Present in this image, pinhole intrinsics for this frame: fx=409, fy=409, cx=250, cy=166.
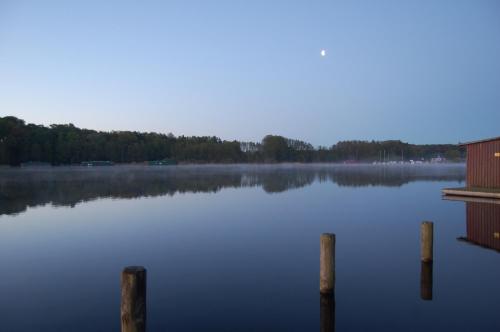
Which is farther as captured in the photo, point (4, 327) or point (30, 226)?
point (30, 226)

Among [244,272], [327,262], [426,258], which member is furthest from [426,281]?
[244,272]

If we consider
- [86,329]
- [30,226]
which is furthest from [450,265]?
[30,226]

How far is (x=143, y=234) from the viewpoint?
20.4m

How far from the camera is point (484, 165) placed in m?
31.7

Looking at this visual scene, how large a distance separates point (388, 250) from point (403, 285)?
470cm

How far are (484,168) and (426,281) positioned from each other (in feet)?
79.1

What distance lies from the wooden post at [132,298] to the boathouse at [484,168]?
2851cm

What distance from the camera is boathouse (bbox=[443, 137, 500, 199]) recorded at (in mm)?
30281

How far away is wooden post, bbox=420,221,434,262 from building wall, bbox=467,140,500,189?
2195 cm

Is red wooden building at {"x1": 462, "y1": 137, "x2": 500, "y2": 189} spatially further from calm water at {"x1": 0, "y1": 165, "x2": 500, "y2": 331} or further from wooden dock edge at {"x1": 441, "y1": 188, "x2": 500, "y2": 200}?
calm water at {"x1": 0, "y1": 165, "x2": 500, "y2": 331}

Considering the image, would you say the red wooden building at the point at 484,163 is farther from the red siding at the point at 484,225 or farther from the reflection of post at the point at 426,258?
the reflection of post at the point at 426,258

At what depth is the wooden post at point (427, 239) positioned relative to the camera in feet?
38.8

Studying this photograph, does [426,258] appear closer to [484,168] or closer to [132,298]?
[132,298]

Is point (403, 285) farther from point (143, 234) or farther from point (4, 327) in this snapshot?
point (143, 234)
